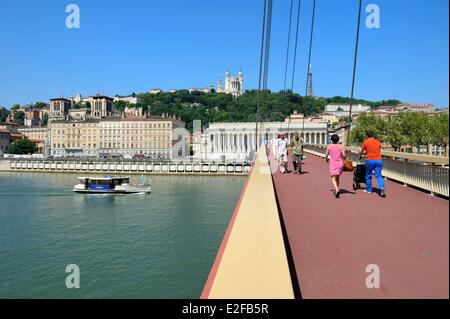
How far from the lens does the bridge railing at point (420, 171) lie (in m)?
6.47

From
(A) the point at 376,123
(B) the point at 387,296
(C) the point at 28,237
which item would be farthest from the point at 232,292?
(A) the point at 376,123

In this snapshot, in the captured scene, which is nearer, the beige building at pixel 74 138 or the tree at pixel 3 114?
the beige building at pixel 74 138

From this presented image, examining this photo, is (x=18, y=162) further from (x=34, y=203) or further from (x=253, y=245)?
(x=253, y=245)

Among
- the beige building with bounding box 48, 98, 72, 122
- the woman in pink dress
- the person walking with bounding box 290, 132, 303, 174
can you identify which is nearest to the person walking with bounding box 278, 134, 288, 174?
the person walking with bounding box 290, 132, 303, 174

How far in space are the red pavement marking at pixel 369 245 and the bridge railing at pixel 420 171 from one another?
429 mm

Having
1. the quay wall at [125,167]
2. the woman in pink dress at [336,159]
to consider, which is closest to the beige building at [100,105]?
the quay wall at [125,167]

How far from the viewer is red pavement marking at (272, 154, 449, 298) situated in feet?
8.62

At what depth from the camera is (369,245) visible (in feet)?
11.8

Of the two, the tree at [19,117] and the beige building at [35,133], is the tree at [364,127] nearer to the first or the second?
the beige building at [35,133]

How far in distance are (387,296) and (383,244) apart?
1.18 meters

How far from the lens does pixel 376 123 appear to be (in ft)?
195

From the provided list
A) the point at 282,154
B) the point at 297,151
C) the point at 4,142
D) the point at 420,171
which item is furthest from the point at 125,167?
the point at 420,171

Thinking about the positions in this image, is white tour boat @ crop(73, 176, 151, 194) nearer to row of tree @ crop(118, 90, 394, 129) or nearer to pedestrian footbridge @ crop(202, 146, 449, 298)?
pedestrian footbridge @ crop(202, 146, 449, 298)
